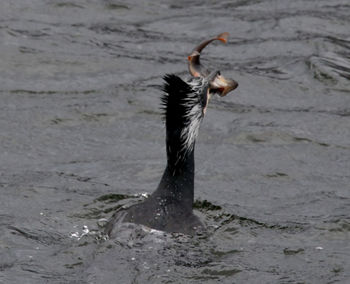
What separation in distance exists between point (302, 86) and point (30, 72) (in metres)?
3.64

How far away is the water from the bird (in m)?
0.20

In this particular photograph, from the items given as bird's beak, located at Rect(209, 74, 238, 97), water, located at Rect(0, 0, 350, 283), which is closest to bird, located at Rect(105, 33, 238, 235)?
bird's beak, located at Rect(209, 74, 238, 97)

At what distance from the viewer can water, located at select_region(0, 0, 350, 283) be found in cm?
792

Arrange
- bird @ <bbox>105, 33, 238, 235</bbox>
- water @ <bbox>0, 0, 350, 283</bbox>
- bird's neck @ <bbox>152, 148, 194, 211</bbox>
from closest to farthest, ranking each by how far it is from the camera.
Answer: water @ <bbox>0, 0, 350, 283</bbox> < bird @ <bbox>105, 33, 238, 235</bbox> < bird's neck @ <bbox>152, 148, 194, 211</bbox>

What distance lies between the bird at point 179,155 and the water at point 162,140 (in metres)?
0.20

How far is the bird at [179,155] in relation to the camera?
8039 millimetres

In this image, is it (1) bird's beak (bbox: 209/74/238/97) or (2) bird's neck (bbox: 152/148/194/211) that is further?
(1) bird's beak (bbox: 209/74/238/97)

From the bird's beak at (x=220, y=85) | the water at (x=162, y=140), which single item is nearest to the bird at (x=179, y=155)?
the bird's beak at (x=220, y=85)

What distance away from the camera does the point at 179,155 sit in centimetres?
842

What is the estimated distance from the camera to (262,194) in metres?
10.2

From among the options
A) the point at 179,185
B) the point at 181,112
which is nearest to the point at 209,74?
the point at 181,112

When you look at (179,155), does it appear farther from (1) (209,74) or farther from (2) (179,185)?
(1) (209,74)

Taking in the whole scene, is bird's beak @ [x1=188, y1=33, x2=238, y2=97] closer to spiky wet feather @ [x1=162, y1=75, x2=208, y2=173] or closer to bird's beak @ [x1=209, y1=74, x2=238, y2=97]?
bird's beak @ [x1=209, y1=74, x2=238, y2=97]

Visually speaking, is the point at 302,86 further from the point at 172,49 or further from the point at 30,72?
the point at 30,72
